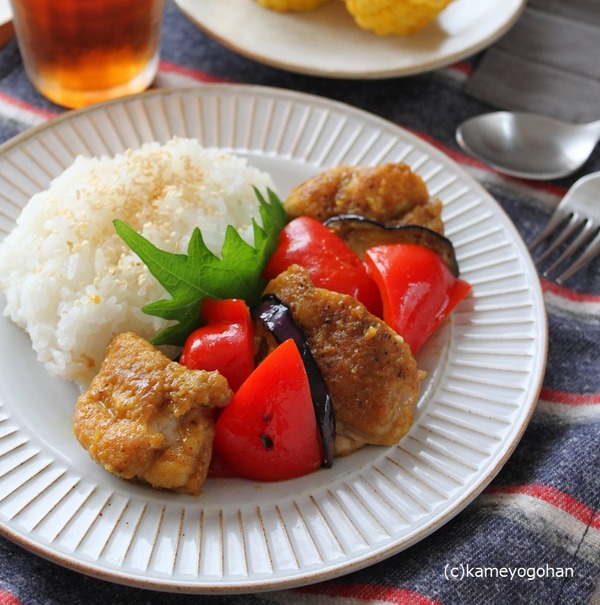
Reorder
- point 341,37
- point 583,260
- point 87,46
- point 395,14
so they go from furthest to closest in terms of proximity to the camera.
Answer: point 341,37 < point 395,14 < point 87,46 < point 583,260

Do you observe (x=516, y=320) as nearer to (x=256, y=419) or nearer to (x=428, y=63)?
(x=256, y=419)

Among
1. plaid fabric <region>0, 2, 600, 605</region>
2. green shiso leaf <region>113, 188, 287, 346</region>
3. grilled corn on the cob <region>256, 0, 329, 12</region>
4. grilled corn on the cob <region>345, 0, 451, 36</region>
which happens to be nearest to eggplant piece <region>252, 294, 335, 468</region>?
green shiso leaf <region>113, 188, 287, 346</region>

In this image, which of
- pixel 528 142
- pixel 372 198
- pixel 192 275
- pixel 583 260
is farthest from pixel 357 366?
pixel 528 142

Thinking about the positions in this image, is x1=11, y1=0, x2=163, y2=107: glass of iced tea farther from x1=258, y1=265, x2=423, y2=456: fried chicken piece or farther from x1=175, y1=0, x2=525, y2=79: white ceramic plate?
x1=258, y1=265, x2=423, y2=456: fried chicken piece

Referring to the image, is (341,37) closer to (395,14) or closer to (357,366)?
(395,14)

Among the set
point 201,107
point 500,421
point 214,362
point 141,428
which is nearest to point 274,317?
point 214,362
